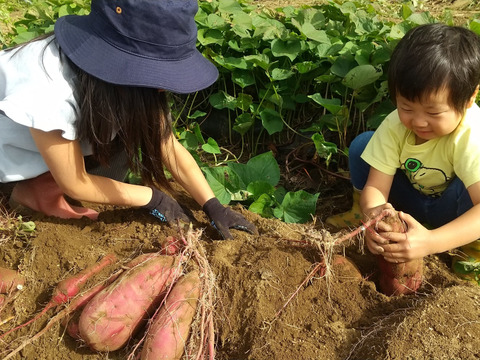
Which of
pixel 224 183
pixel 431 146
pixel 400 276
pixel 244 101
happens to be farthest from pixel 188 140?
pixel 400 276

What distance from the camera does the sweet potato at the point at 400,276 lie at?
1652 millimetres

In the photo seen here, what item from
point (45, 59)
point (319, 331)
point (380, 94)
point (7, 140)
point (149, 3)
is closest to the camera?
point (149, 3)

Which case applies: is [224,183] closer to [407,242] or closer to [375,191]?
[375,191]

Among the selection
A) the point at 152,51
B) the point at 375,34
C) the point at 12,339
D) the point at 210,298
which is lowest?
the point at 12,339

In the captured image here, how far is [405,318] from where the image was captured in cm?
149

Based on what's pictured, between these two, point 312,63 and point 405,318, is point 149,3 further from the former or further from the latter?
point 312,63

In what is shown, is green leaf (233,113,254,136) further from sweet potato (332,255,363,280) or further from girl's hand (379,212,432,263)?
girl's hand (379,212,432,263)

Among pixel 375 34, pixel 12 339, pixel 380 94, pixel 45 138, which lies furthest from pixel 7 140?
pixel 375 34

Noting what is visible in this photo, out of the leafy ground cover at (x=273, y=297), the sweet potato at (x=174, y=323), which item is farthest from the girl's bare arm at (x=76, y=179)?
the sweet potato at (x=174, y=323)

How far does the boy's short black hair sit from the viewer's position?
5.03ft

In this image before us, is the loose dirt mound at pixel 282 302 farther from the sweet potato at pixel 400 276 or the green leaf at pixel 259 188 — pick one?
the green leaf at pixel 259 188

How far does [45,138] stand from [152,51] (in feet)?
1.67

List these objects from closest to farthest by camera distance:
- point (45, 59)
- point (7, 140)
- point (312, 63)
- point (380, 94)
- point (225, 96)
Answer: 1. point (45, 59)
2. point (7, 140)
3. point (380, 94)
4. point (312, 63)
5. point (225, 96)

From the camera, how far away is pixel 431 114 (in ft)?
5.32
